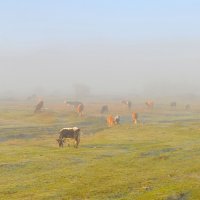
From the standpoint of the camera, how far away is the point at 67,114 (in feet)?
257

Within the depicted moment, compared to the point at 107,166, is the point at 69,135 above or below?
above

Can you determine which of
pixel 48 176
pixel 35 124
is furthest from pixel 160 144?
pixel 35 124

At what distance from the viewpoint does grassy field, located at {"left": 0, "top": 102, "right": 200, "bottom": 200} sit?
85.3 feet

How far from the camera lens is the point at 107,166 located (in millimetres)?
33469

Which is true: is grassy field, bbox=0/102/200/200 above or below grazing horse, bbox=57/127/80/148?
below

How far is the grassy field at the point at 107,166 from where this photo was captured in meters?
26.0

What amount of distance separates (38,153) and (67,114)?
128 feet

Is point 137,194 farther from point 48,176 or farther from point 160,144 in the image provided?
point 160,144

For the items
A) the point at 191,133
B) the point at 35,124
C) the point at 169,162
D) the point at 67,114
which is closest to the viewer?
the point at 169,162

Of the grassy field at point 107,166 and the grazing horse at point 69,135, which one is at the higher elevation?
the grazing horse at point 69,135

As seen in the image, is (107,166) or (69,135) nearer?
(107,166)

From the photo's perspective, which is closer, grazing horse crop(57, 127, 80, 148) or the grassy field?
the grassy field

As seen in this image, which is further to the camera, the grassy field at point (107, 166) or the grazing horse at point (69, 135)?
the grazing horse at point (69, 135)

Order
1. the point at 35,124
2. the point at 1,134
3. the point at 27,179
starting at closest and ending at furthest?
the point at 27,179, the point at 1,134, the point at 35,124
